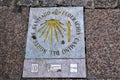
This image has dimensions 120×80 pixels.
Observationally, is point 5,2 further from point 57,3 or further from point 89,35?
point 89,35

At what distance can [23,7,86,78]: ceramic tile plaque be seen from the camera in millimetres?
2893

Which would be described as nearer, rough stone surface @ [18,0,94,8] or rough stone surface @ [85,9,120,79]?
rough stone surface @ [85,9,120,79]

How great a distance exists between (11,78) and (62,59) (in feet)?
1.90

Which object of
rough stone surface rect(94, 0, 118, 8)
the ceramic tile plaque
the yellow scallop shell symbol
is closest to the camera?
the ceramic tile plaque

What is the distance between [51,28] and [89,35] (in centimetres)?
44

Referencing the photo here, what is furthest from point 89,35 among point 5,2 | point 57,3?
point 5,2

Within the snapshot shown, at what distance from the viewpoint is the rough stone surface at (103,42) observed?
2.89 metres

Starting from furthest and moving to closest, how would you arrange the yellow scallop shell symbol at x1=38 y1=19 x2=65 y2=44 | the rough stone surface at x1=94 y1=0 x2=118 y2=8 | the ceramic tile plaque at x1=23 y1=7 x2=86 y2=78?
1. the rough stone surface at x1=94 y1=0 x2=118 y2=8
2. the yellow scallop shell symbol at x1=38 y1=19 x2=65 y2=44
3. the ceramic tile plaque at x1=23 y1=7 x2=86 y2=78

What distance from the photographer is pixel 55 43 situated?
3020mm

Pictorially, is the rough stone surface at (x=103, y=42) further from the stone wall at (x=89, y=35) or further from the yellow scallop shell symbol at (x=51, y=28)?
the yellow scallop shell symbol at (x=51, y=28)

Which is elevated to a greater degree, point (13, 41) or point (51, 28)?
point (51, 28)

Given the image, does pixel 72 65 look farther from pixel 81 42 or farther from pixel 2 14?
pixel 2 14

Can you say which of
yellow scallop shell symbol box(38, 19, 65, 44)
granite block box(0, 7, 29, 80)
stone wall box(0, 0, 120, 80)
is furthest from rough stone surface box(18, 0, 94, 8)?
yellow scallop shell symbol box(38, 19, 65, 44)

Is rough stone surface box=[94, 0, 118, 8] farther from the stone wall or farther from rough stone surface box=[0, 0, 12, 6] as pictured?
rough stone surface box=[0, 0, 12, 6]
